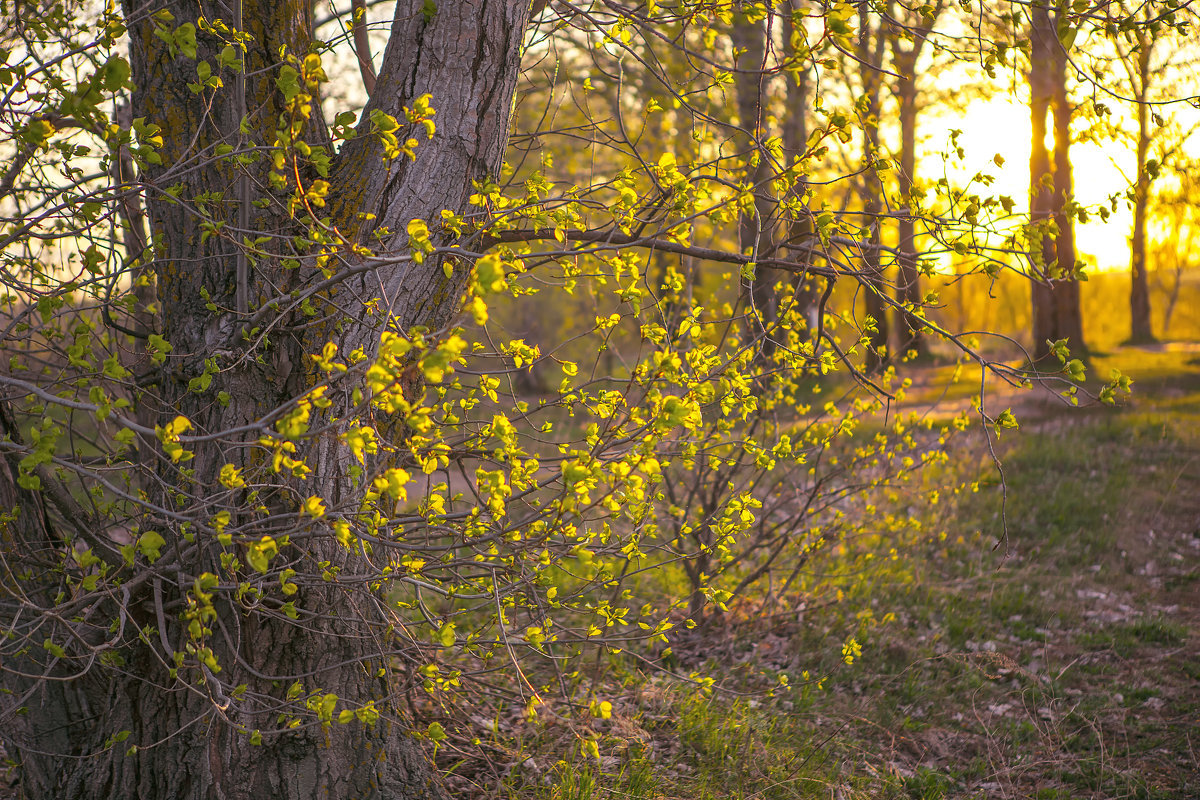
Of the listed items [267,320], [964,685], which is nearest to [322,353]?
[267,320]

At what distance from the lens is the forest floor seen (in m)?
3.44

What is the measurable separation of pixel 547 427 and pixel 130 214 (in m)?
2.00

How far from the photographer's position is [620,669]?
4324 mm

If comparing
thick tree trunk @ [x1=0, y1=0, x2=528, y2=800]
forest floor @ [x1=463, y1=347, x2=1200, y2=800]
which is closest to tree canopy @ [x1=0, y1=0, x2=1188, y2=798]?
thick tree trunk @ [x1=0, y1=0, x2=528, y2=800]

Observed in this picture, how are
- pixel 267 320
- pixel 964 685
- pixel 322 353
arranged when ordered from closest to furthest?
pixel 322 353 → pixel 267 320 → pixel 964 685

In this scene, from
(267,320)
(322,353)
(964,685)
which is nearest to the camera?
(322,353)

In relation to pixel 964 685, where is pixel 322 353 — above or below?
above

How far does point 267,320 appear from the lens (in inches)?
103

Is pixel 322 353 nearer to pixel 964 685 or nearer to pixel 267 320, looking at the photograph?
pixel 267 320

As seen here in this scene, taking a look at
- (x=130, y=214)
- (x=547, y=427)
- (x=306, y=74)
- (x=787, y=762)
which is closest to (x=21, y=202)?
(x=130, y=214)

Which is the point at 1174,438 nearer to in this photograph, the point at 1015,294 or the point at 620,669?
the point at 620,669

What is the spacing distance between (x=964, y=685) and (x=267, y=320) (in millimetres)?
4117

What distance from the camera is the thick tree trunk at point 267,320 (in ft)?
8.61

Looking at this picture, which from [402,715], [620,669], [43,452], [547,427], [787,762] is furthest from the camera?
[620,669]
